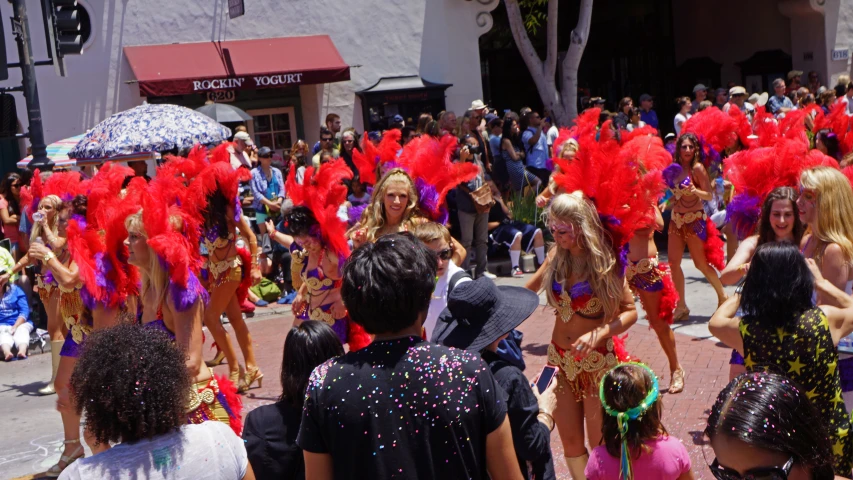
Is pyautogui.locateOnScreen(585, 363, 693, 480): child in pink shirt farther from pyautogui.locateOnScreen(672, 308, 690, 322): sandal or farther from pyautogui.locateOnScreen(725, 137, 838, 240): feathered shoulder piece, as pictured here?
pyautogui.locateOnScreen(672, 308, 690, 322): sandal

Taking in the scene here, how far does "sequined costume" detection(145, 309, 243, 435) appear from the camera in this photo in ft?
14.6

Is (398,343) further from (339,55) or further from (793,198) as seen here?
(339,55)

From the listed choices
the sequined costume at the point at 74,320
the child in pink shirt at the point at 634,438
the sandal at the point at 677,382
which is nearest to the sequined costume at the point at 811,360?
the child in pink shirt at the point at 634,438

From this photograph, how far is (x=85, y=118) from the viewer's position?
16.0m

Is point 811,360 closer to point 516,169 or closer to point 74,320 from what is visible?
point 74,320

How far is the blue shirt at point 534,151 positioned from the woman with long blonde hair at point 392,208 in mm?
7868

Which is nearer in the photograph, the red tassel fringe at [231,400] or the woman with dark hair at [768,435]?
the woman with dark hair at [768,435]

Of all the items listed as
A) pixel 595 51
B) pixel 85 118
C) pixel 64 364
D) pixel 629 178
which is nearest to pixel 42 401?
pixel 64 364

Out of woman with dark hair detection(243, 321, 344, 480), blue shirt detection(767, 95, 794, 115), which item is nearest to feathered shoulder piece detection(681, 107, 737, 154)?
woman with dark hair detection(243, 321, 344, 480)

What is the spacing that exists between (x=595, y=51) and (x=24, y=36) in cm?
1736

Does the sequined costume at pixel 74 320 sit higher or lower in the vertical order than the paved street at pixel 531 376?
higher

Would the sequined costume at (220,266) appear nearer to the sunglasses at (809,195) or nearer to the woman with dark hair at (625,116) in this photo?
the sunglasses at (809,195)

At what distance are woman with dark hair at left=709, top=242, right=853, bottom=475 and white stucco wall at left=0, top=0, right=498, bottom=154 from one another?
1416cm

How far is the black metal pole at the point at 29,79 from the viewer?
9.48m
